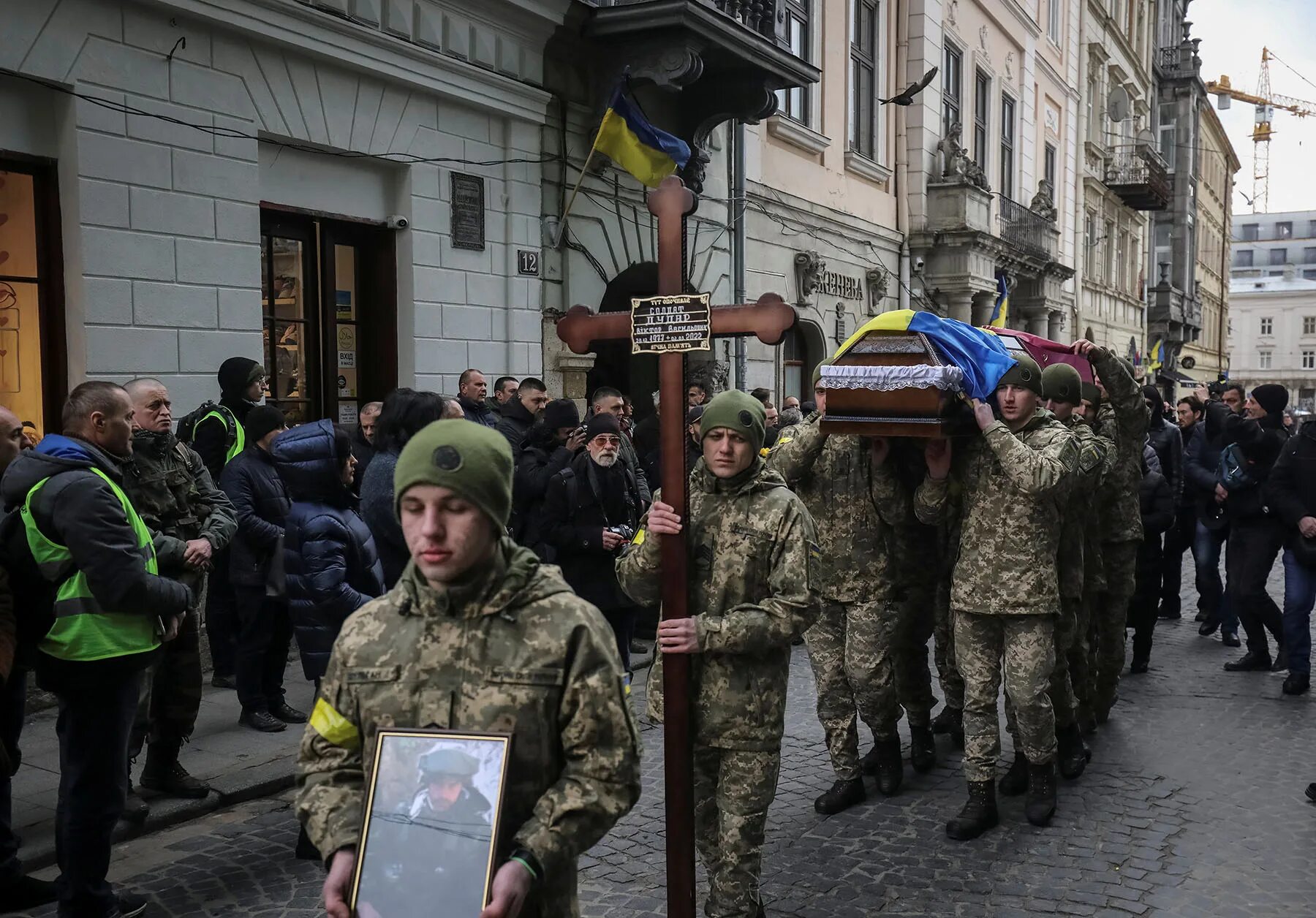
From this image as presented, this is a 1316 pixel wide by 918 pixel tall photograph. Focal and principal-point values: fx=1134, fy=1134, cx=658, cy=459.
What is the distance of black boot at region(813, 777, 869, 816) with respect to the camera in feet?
16.4

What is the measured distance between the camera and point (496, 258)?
10.1 meters

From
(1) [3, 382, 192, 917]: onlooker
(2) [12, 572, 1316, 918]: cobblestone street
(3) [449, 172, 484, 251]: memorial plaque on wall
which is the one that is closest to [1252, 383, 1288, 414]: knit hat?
(2) [12, 572, 1316, 918]: cobblestone street

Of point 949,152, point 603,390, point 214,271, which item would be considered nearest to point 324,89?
point 214,271

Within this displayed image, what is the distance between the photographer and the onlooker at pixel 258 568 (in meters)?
6.19

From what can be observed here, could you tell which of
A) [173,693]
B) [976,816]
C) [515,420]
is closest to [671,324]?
[976,816]

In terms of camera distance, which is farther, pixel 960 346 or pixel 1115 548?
pixel 1115 548

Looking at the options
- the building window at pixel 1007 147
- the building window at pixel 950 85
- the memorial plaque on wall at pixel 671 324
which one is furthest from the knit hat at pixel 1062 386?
the building window at pixel 1007 147

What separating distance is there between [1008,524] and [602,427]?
2525mm

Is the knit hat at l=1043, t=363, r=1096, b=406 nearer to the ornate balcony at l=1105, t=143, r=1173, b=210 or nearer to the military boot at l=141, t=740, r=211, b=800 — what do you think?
the military boot at l=141, t=740, r=211, b=800

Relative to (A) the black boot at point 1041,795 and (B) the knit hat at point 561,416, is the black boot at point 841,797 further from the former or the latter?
(B) the knit hat at point 561,416

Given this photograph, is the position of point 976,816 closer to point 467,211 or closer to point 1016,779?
point 1016,779

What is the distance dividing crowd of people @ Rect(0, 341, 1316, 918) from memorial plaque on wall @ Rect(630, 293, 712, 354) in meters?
0.21

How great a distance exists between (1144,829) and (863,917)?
159cm

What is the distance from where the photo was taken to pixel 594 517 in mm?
6574
